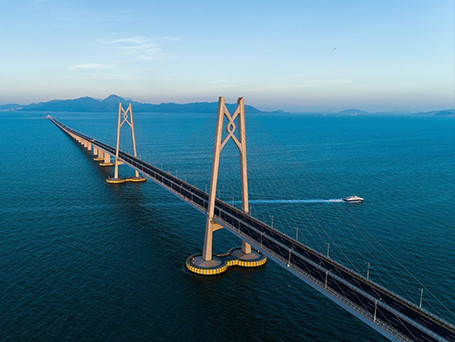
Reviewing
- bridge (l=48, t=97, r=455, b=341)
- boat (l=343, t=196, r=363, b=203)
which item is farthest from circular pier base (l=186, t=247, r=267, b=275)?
boat (l=343, t=196, r=363, b=203)

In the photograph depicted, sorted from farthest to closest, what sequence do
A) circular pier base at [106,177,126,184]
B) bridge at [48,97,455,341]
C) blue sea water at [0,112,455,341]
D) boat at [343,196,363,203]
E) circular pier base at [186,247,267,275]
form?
circular pier base at [106,177,126,184]
boat at [343,196,363,203]
circular pier base at [186,247,267,275]
blue sea water at [0,112,455,341]
bridge at [48,97,455,341]

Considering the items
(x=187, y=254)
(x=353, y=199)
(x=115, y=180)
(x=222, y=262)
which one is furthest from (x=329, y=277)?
(x=115, y=180)

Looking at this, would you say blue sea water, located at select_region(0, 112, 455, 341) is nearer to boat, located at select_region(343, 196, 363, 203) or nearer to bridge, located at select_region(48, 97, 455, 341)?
boat, located at select_region(343, 196, 363, 203)

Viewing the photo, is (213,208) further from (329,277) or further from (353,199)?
(353,199)

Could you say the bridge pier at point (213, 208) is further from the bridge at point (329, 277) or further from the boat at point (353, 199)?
the boat at point (353, 199)

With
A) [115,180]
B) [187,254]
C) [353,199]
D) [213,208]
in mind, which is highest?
[213,208]

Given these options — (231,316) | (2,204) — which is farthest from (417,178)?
(2,204)

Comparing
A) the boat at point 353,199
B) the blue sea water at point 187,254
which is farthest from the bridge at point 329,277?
the boat at point 353,199

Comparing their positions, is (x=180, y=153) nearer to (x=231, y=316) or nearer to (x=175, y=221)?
(x=175, y=221)
